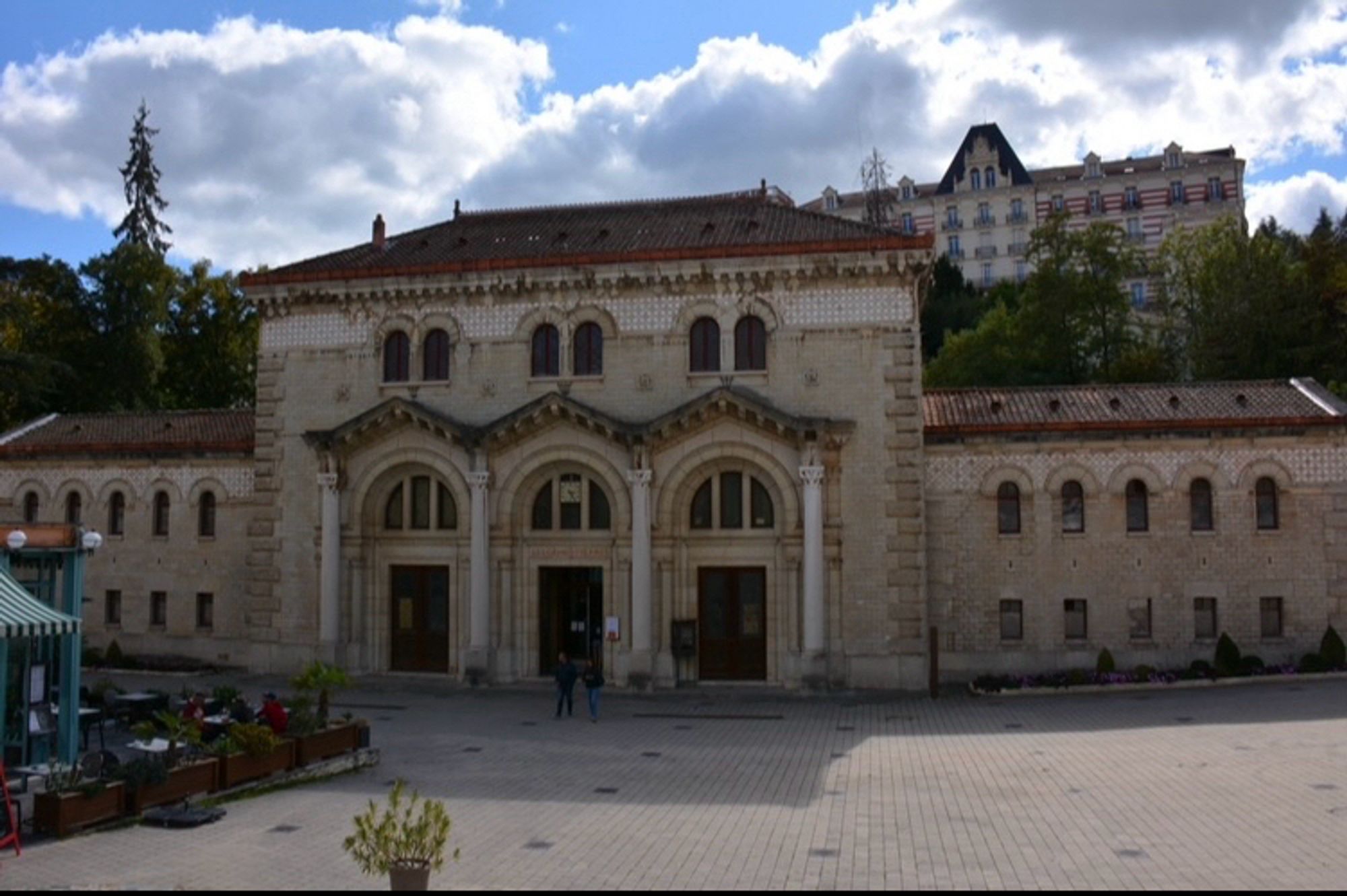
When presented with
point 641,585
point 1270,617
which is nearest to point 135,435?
point 641,585

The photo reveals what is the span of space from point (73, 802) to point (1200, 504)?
2718cm

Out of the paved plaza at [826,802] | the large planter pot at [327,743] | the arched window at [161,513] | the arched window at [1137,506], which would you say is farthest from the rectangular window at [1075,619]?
the arched window at [161,513]

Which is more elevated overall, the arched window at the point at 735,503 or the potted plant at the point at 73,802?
the arched window at the point at 735,503

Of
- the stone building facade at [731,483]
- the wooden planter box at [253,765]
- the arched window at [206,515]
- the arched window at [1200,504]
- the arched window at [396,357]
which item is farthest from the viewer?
the arched window at [206,515]

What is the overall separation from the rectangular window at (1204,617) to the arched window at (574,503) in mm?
15704

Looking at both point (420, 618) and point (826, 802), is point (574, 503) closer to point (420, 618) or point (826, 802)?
point (420, 618)

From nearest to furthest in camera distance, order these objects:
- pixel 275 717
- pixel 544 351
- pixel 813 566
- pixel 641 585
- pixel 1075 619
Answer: pixel 275 717
pixel 813 566
pixel 641 585
pixel 1075 619
pixel 544 351

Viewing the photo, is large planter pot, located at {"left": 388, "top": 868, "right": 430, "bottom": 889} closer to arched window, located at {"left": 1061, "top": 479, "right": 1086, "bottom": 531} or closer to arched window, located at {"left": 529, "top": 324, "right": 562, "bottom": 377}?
arched window, located at {"left": 529, "top": 324, "right": 562, "bottom": 377}

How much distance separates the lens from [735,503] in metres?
31.3

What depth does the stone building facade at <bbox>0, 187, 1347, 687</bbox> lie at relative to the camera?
30484mm

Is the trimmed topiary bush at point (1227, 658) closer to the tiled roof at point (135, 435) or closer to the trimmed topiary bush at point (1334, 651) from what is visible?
the trimmed topiary bush at point (1334, 651)

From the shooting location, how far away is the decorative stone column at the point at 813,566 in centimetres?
2983

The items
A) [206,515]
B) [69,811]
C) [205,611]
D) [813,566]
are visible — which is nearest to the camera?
[69,811]

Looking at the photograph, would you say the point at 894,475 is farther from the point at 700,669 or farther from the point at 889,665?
the point at 700,669
